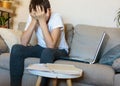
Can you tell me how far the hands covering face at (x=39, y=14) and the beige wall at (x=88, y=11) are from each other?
2.39 feet

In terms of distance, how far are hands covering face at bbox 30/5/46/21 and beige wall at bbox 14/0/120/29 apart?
0.73m

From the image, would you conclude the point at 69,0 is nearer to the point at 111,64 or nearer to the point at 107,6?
the point at 107,6

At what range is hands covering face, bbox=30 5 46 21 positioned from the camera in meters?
2.47

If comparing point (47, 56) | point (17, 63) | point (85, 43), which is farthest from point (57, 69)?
point (85, 43)

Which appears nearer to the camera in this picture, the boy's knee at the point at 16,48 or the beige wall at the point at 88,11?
the boy's knee at the point at 16,48

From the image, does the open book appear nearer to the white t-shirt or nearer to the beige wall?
the white t-shirt

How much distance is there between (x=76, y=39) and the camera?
285cm

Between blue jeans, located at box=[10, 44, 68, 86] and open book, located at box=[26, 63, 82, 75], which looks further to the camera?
blue jeans, located at box=[10, 44, 68, 86]

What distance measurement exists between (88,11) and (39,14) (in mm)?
852

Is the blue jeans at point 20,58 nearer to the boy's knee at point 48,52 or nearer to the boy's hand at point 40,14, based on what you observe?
the boy's knee at point 48,52

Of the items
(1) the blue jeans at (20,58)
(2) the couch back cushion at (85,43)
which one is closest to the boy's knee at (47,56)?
(1) the blue jeans at (20,58)

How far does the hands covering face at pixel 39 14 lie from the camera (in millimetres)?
2473

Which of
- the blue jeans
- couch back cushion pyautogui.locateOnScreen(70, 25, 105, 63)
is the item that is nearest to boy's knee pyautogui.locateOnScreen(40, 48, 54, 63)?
the blue jeans

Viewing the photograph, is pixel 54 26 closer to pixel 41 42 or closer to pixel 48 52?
A: pixel 41 42
